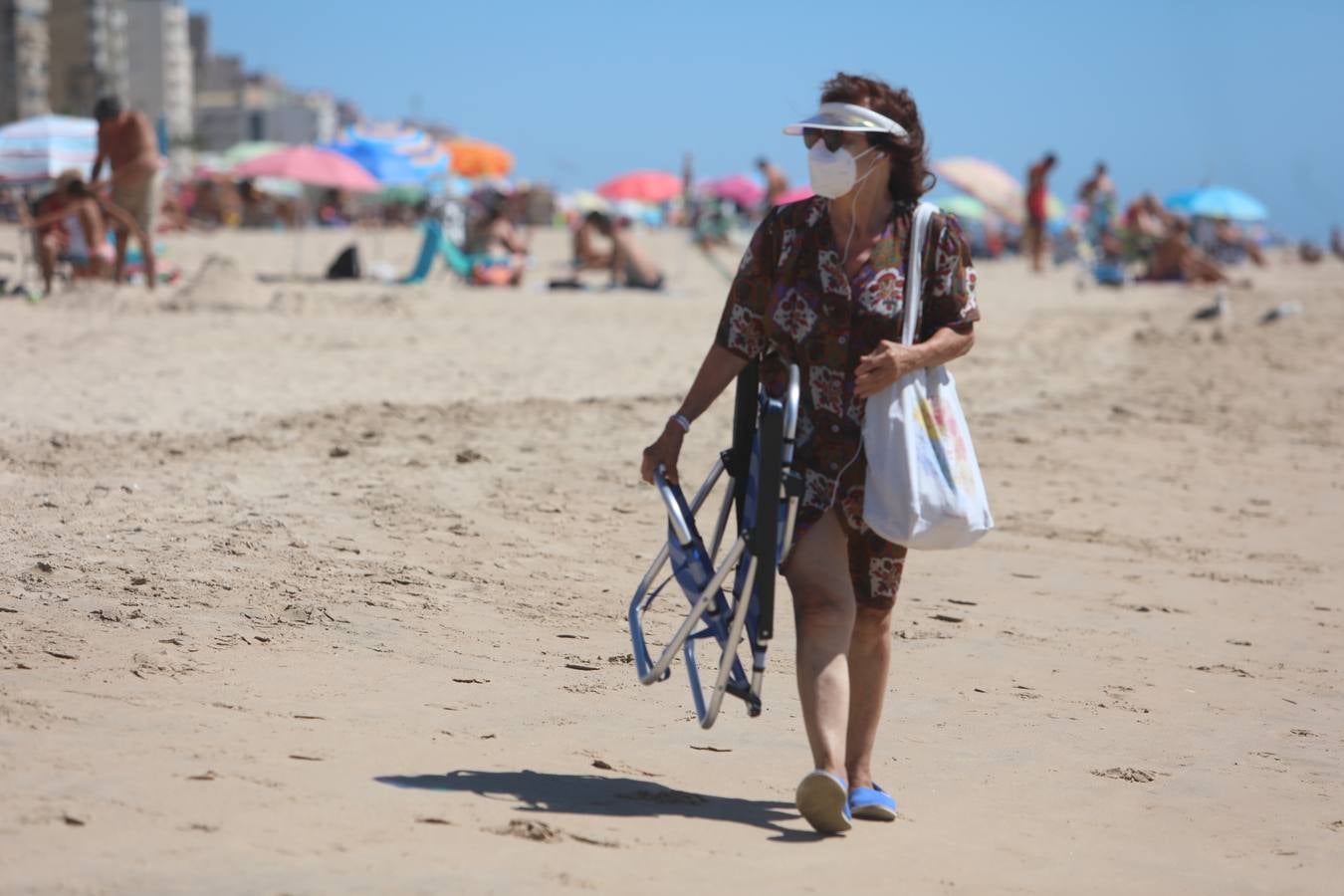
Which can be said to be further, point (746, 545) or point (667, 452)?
point (667, 452)

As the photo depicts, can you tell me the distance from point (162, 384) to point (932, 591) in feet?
17.2

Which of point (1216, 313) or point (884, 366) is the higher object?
point (884, 366)

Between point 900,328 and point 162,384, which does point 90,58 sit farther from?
point 900,328

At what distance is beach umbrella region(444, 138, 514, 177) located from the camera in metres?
25.6

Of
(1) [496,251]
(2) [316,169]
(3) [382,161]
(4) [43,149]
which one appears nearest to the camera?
(4) [43,149]

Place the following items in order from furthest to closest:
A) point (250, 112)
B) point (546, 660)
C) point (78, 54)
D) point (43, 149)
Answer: point (250, 112)
point (78, 54)
point (43, 149)
point (546, 660)

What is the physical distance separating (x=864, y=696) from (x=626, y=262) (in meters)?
16.3


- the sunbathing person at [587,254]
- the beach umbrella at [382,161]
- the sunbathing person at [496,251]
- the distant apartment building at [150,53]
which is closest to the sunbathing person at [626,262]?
the sunbathing person at [587,254]

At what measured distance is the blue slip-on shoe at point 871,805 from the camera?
3.60 metres

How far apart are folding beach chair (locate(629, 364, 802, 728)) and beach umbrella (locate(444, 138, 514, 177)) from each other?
883 inches

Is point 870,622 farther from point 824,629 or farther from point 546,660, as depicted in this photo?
point 546,660

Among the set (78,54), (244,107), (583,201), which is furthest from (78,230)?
(244,107)

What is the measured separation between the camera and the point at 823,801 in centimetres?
343

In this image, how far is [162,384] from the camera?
945cm
